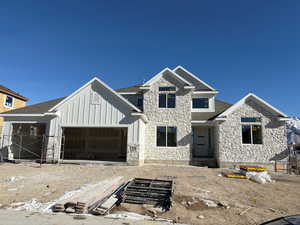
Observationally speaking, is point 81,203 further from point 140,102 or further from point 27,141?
point 27,141

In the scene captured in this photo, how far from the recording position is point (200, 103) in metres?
18.8

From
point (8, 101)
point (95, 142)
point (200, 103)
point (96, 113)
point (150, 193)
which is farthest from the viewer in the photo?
point (8, 101)

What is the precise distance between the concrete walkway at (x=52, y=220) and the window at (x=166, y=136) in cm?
1147

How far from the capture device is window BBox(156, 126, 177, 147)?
16.4m

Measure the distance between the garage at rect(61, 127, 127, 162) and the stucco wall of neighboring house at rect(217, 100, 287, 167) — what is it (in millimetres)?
10022

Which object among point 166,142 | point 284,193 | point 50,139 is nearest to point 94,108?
point 50,139

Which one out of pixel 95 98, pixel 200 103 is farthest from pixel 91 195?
pixel 200 103

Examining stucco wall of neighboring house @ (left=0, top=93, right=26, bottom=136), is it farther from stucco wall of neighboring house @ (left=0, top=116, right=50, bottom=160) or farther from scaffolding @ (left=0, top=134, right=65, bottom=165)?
stucco wall of neighboring house @ (left=0, top=116, right=50, bottom=160)

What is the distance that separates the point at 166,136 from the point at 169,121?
1.32 m

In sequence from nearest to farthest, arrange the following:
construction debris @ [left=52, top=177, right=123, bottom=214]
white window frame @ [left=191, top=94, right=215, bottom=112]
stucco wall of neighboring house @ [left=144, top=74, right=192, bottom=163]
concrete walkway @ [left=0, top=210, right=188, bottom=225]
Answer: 1. concrete walkway @ [left=0, top=210, right=188, bottom=225]
2. construction debris @ [left=52, top=177, right=123, bottom=214]
3. stucco wall of neighboring house @ [left=144, top=74, right=192, bottom=163]
4. white window frame @ [left=191, top=94, right=215, bottom=112]

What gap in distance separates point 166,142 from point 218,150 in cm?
424

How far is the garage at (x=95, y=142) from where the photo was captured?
2056 cm

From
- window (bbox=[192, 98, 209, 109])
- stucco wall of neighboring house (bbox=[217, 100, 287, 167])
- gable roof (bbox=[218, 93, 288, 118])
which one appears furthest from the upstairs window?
stucco wall of neighboring house (bbox=[217, 100, 287, 167])

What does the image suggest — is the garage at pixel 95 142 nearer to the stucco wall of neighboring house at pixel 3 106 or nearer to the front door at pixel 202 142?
the front door at pixel 202 142
